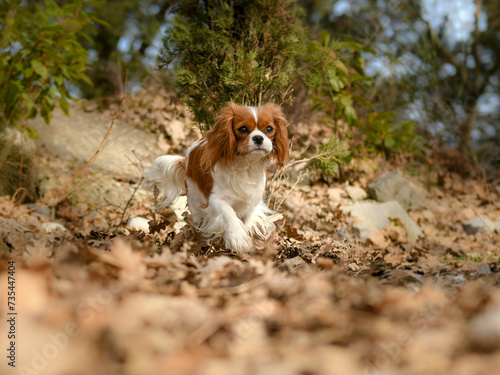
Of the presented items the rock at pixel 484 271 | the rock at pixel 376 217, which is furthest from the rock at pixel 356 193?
the rock at pixel 484 271

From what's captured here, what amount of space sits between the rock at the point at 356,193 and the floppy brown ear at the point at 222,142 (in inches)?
122

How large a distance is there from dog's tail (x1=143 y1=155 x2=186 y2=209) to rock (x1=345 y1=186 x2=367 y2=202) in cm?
273

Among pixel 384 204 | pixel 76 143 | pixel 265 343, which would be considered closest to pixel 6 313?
pixel 265 343

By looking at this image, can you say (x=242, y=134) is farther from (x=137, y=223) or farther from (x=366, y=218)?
(x=366, y=218)

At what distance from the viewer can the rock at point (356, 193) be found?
6.22 metres

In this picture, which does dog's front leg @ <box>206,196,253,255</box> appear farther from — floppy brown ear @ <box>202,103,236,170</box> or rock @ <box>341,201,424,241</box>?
rock @ <box>341,201,424,241</box>

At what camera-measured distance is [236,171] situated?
3.66 meters

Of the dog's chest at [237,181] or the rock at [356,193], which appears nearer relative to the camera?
the dog's chest at [237,181]

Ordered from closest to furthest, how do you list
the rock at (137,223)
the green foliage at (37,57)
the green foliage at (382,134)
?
the rock at (137,223)
the green foliage at (37,57)
the green foliage at (382,134)

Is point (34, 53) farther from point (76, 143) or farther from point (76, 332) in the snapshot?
point (76, 332)

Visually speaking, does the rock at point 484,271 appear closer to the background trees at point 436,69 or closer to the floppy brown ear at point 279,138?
the floppy brown ear at point 279,138

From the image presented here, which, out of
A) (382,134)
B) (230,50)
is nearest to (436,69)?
(382,134)

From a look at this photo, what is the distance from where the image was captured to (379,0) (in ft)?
34.6

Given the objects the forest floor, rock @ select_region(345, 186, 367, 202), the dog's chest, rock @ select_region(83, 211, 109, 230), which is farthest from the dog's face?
rock @ select_region(345, 186, 367, 202)
